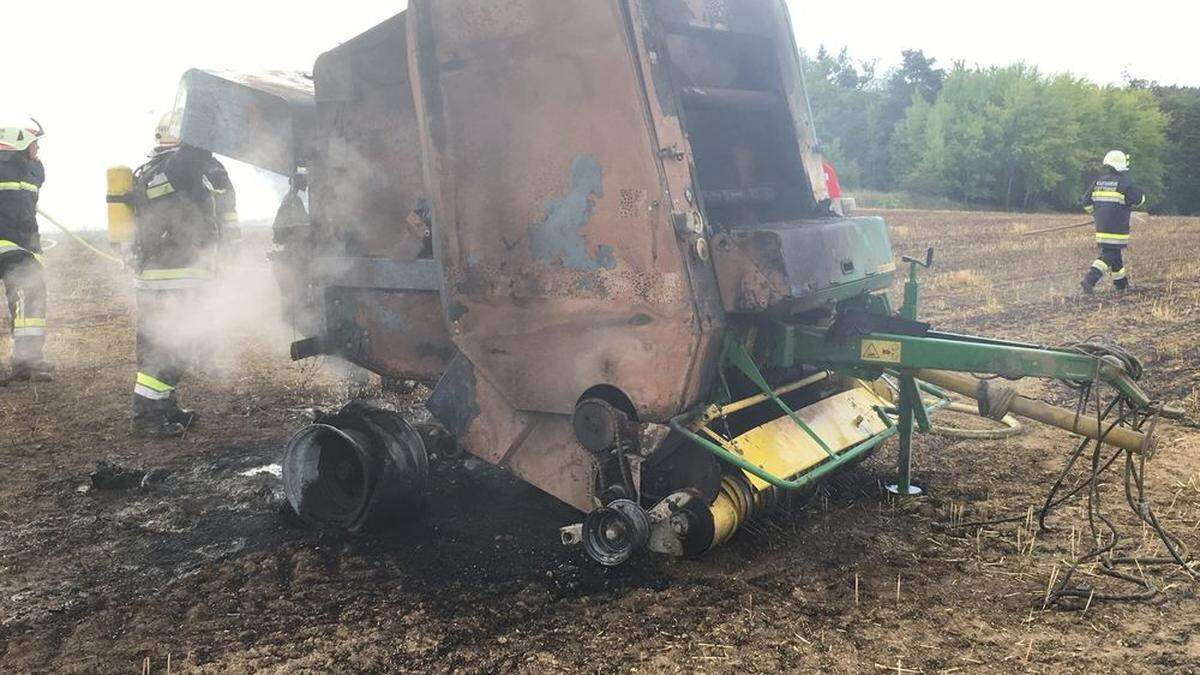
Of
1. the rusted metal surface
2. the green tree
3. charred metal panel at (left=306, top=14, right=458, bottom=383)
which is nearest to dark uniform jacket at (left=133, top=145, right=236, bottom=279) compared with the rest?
the rusted metal surface

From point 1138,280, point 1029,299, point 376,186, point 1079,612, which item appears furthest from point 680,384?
point 1138,280

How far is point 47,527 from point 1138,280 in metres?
11.8

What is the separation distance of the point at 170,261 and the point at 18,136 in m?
2.33

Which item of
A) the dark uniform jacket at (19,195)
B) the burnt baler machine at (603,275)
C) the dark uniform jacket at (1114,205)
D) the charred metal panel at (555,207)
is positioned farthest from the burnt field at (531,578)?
the dark uniform jacket at (1114,205)

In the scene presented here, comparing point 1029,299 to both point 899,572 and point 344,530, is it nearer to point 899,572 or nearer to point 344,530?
point 899,572

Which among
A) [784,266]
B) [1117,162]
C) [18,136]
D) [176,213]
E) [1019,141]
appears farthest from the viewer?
[1019,141]

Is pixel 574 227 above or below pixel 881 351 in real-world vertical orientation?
above

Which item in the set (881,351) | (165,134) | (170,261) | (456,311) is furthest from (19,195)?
(881,351)

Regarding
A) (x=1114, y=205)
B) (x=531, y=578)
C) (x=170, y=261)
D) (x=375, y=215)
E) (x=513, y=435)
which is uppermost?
(x=170, y=261)

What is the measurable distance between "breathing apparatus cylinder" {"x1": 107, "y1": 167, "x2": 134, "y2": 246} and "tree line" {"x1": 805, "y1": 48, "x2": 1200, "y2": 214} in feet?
143

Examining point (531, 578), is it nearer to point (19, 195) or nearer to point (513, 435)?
point (513, 435)

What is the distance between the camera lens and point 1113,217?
9.73 m

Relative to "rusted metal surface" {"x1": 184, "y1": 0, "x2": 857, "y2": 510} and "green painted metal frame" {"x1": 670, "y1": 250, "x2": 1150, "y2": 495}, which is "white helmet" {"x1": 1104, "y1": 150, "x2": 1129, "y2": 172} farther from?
"green painted metal frame" {"x1": 670, "y1": 250, "x2": 1150, "y2": 495}

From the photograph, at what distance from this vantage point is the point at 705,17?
374cm
